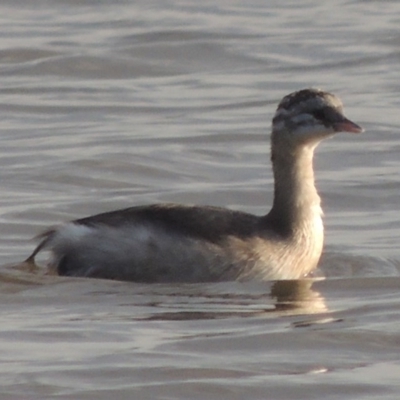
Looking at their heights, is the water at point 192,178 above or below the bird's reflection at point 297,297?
above

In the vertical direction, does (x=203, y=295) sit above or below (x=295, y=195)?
below

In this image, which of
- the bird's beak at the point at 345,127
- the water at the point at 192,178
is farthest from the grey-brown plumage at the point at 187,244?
the water at the point at 192,178

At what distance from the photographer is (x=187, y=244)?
931 centimetres

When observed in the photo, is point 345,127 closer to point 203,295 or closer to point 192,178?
point 203,295

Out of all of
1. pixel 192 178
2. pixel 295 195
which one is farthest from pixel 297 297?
pixel 192 178

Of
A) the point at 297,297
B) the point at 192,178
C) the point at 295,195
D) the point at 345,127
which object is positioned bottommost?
the point at 297,297

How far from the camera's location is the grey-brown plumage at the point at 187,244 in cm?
931

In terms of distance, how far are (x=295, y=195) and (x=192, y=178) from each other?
9.04ft

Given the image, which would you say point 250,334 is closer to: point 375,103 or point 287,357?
point 287,357

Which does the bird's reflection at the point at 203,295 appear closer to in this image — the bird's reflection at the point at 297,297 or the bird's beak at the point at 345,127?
the bird's reflection at the point at 297,297

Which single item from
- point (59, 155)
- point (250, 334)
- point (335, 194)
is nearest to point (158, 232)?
point (250, 334)

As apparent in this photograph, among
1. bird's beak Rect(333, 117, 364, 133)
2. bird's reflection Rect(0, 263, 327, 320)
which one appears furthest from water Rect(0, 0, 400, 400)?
bird's beak Rect(333, 117, 364, 133)

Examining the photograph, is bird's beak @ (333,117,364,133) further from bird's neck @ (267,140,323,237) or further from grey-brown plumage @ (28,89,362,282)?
bird's neck @ (267,140,323,237)

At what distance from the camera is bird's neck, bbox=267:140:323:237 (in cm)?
991
